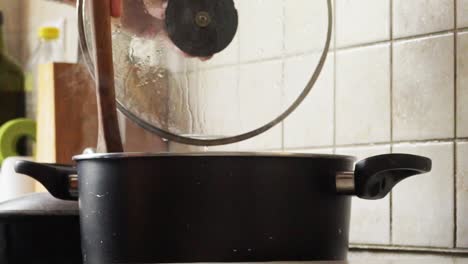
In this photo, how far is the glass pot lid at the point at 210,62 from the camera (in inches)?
28.6

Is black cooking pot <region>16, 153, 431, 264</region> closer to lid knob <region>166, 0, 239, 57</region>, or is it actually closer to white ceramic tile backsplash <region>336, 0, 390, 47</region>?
lid knob <region>166, 0, 239, 57</region>

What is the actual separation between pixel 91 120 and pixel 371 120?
43 centimetres

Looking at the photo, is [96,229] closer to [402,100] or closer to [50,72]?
[402,100]

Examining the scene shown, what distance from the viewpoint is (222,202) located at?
0.60m

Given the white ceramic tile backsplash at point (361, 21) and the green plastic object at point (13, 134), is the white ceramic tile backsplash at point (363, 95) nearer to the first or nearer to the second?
the white ceramic tile backsplash at point (361, 21)

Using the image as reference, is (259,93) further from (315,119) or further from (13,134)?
(13,134)

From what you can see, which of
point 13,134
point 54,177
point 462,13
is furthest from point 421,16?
point 13,134

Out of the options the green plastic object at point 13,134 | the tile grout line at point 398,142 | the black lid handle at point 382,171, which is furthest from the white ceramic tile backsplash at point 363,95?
the green plastic object at point 13,134

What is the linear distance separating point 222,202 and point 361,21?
1.20 ft

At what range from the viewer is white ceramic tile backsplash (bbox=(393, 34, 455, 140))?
0.80 meters

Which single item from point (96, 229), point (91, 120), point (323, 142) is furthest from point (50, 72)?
point (96, 229)

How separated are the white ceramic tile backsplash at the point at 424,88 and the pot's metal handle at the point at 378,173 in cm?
20

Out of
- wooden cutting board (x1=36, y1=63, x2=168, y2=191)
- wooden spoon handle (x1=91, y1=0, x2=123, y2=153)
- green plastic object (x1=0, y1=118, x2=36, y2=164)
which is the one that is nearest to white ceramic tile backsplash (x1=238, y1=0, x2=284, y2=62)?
wooden spoon handle (x1=91, y1=0, x2=123, y2=153)

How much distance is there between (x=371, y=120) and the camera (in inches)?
34.3
